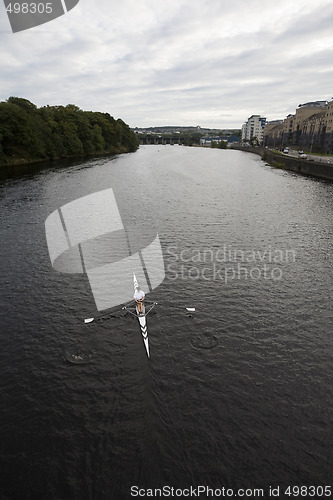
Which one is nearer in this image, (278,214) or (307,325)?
(307,325)

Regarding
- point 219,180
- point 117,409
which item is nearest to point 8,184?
point 219,180

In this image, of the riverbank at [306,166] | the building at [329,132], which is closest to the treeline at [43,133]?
the riverbank at [306,166]

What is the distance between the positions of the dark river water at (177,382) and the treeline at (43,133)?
81.1 metres

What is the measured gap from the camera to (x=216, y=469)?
1360 centimetres

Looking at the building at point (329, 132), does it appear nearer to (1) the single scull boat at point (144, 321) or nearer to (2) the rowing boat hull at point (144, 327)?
(1) the single scull boat at point (144, 321)

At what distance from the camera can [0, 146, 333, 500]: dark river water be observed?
13.5 m

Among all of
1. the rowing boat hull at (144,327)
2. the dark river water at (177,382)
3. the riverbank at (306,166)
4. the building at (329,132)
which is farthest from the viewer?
the building at (329,132)

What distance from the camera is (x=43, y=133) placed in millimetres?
125000

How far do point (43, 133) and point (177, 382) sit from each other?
5030 inches

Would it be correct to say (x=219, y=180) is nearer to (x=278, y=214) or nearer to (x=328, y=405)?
(x=278, y=214)

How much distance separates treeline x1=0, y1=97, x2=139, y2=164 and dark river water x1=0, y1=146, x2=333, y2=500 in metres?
81.1

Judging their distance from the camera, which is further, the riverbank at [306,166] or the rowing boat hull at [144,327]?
the riverbank at [306,166]

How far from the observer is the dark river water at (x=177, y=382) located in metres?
13.5

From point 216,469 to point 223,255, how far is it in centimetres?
2496
